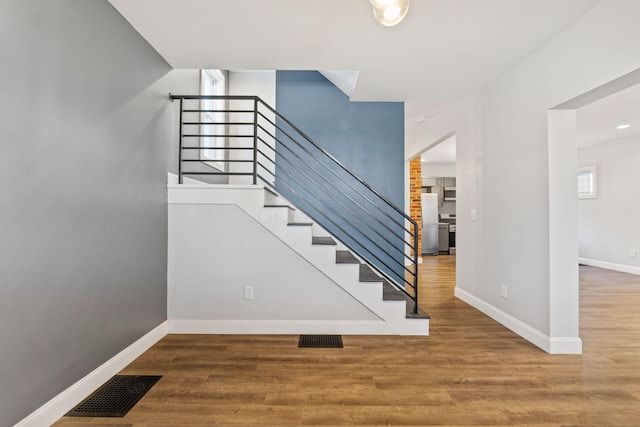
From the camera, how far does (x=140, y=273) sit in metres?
2.58

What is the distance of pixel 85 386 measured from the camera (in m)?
1.96

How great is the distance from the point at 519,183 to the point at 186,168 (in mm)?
3461

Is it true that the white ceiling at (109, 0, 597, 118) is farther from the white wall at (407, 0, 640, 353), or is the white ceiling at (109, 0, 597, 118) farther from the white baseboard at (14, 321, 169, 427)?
the white baseboard at (14, 321, 169, 427)

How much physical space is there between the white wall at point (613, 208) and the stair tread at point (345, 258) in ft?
20.5

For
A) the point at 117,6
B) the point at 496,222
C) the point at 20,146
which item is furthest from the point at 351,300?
the point at 117,6

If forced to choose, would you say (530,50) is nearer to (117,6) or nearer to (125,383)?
(117,6)

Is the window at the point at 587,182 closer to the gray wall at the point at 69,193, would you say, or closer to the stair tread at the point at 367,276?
the stair tread at the point at 367,276

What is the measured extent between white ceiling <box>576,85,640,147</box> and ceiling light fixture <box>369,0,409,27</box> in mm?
3835

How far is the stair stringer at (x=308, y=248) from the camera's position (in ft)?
9.87

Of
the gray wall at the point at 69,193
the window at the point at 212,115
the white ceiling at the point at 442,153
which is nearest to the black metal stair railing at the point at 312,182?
the window at the point at 212,115

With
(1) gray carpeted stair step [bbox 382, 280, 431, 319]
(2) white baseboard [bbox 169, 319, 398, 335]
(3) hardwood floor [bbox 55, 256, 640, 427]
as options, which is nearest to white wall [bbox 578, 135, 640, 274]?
(3) hardwood floor [bbox 55, 256, 640, 427]

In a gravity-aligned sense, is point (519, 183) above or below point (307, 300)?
above

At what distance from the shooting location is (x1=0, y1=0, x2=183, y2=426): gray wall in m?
1.51

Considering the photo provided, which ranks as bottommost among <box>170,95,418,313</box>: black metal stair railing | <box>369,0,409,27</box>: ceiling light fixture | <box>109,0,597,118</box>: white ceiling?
<box>170,95,418,313</box>: black metal stair railing
